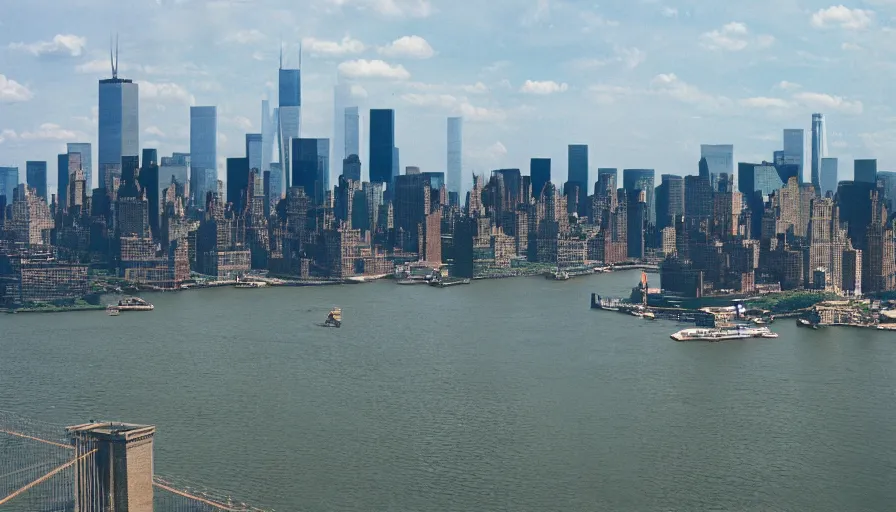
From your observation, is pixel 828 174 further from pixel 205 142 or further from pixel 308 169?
pixel 205 142

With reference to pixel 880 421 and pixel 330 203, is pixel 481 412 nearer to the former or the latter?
pixel 880 421

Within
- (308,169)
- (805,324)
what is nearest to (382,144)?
(308,169)

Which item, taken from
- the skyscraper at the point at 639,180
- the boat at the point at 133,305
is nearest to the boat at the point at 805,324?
the boat at the point at 133,305

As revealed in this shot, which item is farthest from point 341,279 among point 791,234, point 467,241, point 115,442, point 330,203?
point 115,442

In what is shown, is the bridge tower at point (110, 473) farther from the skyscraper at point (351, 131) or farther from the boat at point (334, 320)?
the skyscraper at point (351, 131)

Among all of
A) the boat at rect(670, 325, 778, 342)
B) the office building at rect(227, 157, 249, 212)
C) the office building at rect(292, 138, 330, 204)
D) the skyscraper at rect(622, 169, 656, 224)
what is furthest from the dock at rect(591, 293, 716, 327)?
the skyscraper at rect(622, 169, 656, 224)
